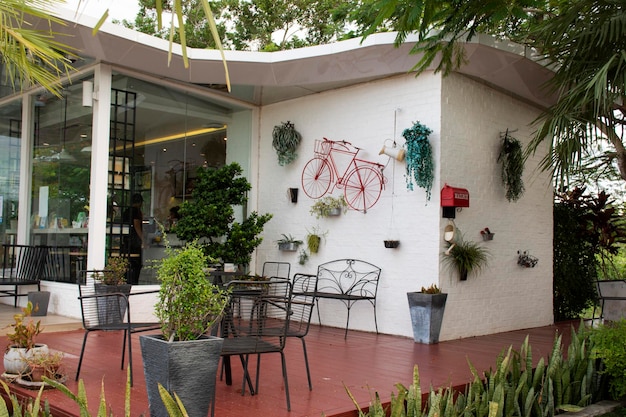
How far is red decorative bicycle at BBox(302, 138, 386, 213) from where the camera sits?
25.3ft

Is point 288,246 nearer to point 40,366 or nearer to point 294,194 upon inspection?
point 294,194

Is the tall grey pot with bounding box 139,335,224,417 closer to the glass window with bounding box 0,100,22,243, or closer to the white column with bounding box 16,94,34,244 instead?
the white column with bounding box 16,94,34,244

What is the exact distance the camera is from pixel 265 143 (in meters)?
9.09

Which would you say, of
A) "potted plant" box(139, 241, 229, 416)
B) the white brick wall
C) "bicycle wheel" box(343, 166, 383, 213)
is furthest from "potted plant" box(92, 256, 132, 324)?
"potted plant" box(139, 241, 229, 416)

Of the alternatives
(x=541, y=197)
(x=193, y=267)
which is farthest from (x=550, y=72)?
(x=193, y=267)

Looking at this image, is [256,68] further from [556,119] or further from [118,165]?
[556,119]

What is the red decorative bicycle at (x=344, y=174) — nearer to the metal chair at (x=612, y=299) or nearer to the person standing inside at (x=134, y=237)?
the person standing inside at (x=134, y=237)

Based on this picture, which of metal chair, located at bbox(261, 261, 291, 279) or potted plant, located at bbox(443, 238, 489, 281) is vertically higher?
potted plant, located at bbox(443, 238, 489, 281)

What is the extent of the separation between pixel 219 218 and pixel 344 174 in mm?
1696

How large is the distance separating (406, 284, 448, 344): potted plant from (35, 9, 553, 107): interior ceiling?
2.62 metres

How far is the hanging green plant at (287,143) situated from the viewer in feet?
28.0

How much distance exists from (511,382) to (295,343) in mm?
2806

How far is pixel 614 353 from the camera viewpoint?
14.8 ft

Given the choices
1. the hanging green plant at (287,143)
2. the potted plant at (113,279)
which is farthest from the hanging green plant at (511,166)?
the potted plant at (113,279)
